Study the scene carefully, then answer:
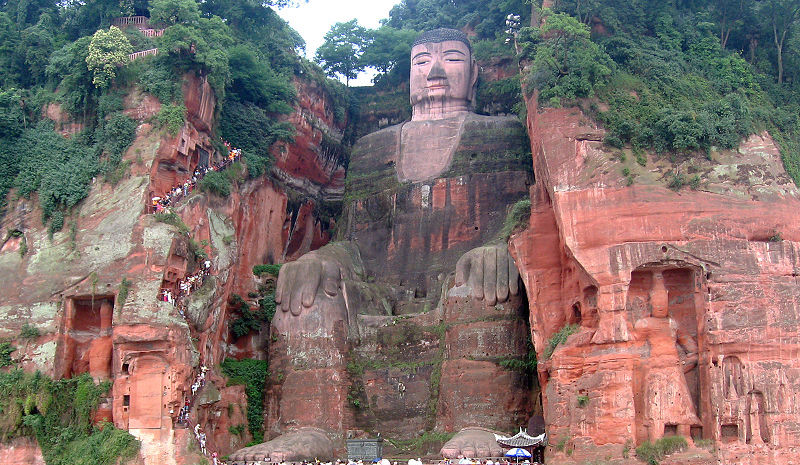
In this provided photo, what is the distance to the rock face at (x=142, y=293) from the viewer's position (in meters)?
24.5

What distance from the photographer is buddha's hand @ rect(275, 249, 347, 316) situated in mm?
28578

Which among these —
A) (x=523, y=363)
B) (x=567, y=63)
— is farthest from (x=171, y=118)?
(x=523, y=363)

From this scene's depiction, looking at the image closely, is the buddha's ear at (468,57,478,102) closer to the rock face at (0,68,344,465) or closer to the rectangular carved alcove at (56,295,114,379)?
the rock face at (0,68,344,465)

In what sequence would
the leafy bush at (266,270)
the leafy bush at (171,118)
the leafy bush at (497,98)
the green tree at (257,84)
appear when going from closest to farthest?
the leafy bush at (171,118) → the leafy bush at (266,270) → the green tree at (257,84) → the leafy bush at (497,98)

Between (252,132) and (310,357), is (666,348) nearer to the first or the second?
(310,357)

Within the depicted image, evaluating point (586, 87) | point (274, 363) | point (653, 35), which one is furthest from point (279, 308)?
point (653, 35)

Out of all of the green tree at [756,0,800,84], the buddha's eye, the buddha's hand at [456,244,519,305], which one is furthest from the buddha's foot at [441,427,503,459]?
the buddha's eye

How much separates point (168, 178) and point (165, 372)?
18.1 ft

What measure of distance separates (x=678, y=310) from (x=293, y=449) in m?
9.15

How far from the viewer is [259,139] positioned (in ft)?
105

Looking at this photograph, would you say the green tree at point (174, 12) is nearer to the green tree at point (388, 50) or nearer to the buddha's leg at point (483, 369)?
the green tree at point (388, 50)

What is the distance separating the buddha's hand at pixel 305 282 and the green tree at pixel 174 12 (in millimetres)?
7184

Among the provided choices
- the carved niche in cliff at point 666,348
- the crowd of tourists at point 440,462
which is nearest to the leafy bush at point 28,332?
the crowd of tourists at point 440,462

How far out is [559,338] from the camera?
2448 cm
